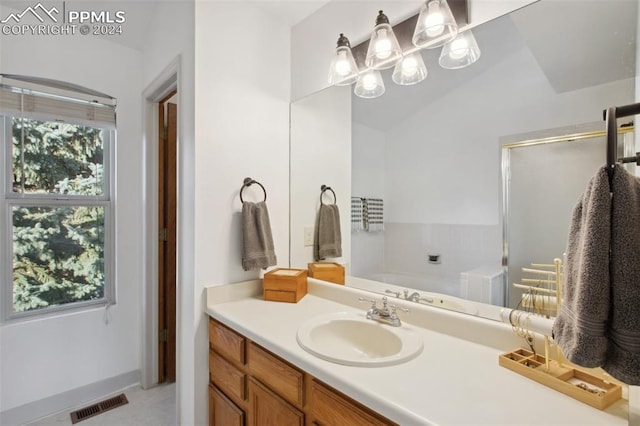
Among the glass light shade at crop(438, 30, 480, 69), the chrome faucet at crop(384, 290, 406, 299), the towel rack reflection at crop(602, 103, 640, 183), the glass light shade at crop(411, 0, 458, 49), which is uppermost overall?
the glass light shade at crop(411, 0, 458, 49)

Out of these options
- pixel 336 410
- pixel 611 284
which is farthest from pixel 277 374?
pixel 611 284

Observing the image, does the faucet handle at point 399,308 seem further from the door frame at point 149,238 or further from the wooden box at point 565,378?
the door frame at point 149,238

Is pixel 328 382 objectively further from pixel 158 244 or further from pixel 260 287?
pixel 158 244

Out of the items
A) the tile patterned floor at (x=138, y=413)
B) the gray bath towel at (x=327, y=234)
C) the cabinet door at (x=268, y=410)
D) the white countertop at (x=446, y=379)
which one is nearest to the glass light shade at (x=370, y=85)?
the gray bath towel at (x=327, y=234)

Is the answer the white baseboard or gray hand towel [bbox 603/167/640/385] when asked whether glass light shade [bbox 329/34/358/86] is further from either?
the white baseboard

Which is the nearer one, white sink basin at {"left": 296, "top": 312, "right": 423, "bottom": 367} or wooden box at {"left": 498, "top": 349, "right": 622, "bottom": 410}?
wooden box at {"left": 498, "top": 349, "right": 622, "bottom": 410}

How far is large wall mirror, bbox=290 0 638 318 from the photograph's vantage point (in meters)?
0.97

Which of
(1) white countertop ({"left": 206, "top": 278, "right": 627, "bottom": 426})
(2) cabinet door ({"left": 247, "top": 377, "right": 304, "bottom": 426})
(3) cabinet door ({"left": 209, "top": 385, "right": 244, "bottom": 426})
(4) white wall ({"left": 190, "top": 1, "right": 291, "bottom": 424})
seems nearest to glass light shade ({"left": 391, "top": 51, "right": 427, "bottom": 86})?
(4) white wall ({"left": 190, "top": 1, "right": 291, "bottom": 424})

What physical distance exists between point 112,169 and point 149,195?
34cm

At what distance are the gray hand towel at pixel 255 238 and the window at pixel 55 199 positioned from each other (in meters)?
1.30

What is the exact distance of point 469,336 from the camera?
111cm

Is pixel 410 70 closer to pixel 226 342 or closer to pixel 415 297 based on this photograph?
pixel 415 297

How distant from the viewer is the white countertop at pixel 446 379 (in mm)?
709

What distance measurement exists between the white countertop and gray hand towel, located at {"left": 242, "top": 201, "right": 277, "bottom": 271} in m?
0.30
